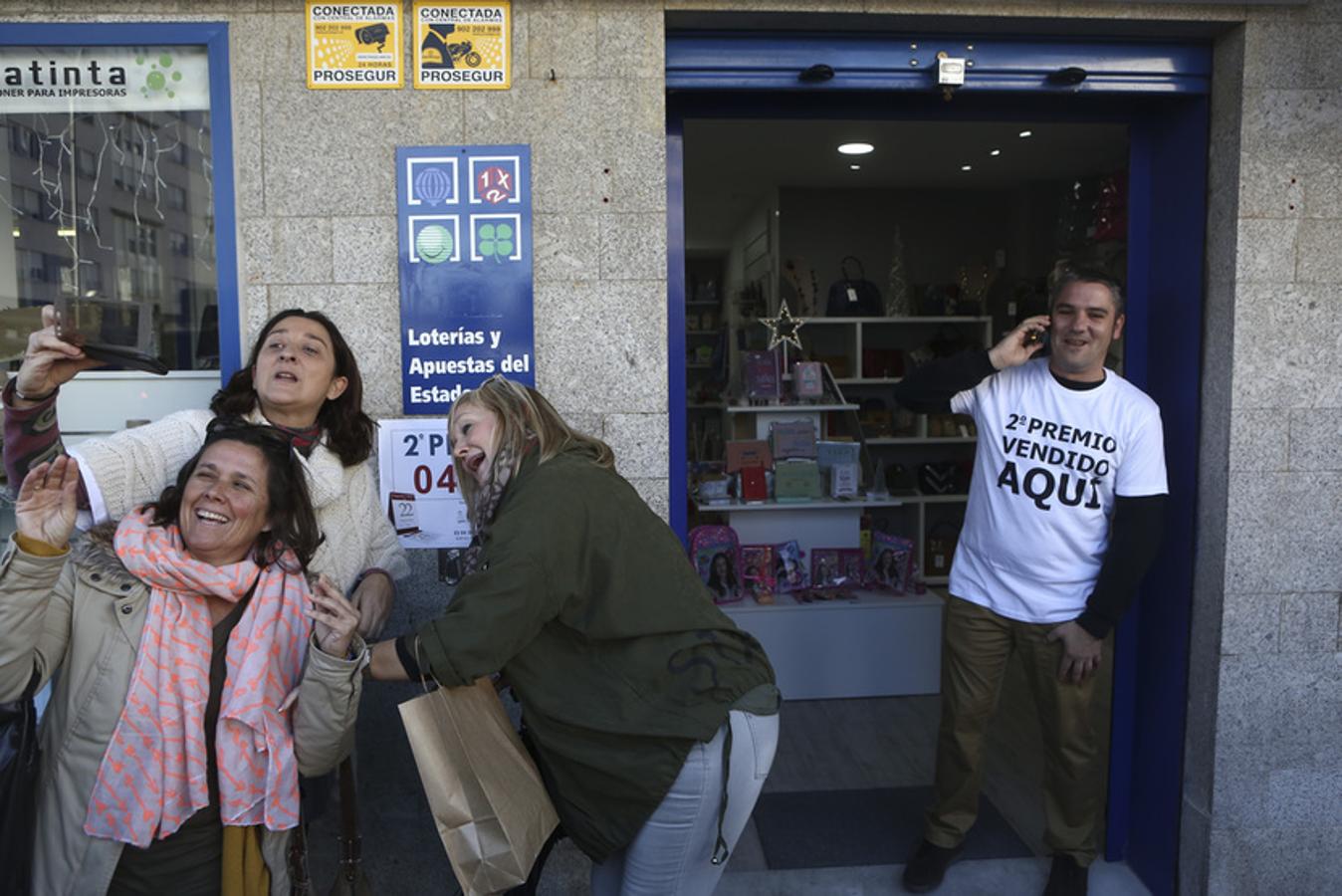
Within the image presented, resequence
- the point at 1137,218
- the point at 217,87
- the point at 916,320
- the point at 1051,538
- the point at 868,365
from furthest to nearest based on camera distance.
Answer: the point at 868,365, the point at 916,320, the point at 1137,218, the point at 1051,538, the point at 217,87

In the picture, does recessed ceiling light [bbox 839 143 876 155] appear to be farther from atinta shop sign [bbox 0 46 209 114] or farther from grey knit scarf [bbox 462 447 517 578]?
grey knit scarf [bbox 462 447 517 578]

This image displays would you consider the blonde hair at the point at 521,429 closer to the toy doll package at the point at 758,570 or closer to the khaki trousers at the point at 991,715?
the khaki trousers at the point at 991,715

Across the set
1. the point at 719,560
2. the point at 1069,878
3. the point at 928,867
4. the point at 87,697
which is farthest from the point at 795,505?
the point at 87,697

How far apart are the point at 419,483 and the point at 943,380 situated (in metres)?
1.63

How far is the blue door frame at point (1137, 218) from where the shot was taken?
2941 millimetres

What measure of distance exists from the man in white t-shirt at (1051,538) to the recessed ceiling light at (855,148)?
4.00 m

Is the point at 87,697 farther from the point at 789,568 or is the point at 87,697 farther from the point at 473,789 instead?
the point at 789,568

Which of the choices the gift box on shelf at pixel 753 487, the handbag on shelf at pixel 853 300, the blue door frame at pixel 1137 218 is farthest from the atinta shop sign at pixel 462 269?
the handbag on shelf at pixel 853 300

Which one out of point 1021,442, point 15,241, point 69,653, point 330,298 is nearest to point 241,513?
point 69,653

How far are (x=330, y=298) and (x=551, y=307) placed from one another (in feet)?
2.11

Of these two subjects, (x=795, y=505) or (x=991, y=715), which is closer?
(x=991, y=715)

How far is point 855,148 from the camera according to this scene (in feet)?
22.2

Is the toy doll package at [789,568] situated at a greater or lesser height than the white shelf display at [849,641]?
greater

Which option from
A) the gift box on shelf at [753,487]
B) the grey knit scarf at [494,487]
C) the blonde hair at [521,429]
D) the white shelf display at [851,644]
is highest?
the blonde hair at [521,429]
